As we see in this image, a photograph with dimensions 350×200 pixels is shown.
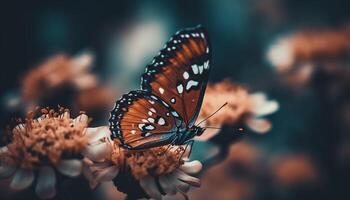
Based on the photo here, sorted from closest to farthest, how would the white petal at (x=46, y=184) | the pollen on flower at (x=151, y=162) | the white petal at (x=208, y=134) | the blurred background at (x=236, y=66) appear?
the white petal at (x=46, y=184)
the pollen on flower at (x=151, y=162)
the white petal at (x=208, y=134)
the blurred background at (x=236, y=66)

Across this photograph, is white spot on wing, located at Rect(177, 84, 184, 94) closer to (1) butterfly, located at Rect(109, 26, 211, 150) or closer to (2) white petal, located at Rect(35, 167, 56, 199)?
(1) butterfly, located at Rect(109, 26, 211, 150)

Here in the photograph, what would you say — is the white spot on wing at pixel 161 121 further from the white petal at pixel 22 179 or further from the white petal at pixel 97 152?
the white petal at pixel 22 179

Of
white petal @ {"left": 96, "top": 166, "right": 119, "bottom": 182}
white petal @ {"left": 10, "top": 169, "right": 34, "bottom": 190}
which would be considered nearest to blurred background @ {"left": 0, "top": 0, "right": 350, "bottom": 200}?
white petal @ {"left": 96, "top": 166, "right": 119, "bottom": 182}

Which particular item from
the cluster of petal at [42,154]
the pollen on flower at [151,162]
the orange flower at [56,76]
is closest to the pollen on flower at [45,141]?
the cluster of petal at [42,154]

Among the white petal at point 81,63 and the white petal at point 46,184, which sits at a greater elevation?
the white petal at point 81,63

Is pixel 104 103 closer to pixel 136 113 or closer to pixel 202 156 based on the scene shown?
pixel 202 156
